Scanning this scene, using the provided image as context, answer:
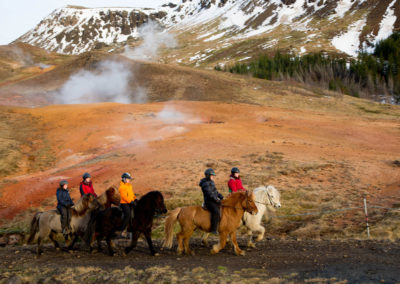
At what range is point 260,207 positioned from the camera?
12602 mm

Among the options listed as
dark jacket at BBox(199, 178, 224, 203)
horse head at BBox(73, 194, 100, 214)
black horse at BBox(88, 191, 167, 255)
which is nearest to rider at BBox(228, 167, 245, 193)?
dark jacket at BBox(199, 178, 224, 203)

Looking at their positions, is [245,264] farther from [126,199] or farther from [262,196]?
[126,199]

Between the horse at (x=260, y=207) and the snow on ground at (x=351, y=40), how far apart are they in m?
134

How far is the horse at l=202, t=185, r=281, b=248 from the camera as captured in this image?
481 inches

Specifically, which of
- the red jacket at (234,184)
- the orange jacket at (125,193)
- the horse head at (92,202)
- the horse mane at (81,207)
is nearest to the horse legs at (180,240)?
the orange jacket at (125,193)

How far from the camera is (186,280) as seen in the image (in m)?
8.45

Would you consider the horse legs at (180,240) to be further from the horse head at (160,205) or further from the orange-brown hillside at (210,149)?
the orange-brown hillside at (210,149)

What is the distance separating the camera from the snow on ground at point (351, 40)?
13450cm

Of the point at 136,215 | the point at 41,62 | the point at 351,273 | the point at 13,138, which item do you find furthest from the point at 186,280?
the point at 41,62

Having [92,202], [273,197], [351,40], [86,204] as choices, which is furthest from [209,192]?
[351,40]

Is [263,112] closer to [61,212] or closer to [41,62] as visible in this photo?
[61,212]

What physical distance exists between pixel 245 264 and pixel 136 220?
3.88m

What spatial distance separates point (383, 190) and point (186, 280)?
1466 centimetres

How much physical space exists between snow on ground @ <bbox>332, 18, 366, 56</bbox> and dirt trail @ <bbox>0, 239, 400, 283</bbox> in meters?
135
